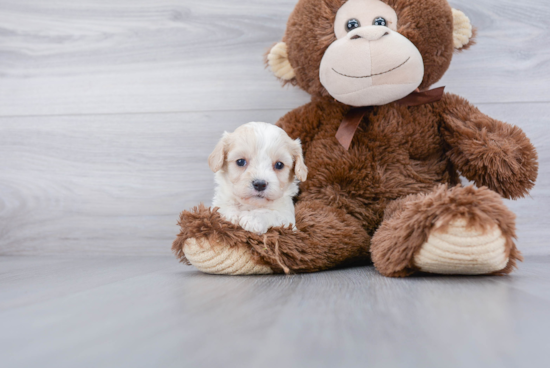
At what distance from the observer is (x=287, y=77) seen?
4.19 ft

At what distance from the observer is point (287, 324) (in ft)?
1.83

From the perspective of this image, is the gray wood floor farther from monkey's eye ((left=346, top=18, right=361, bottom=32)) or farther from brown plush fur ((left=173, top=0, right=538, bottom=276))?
monkey's eye ((left=346, top=18, right=361, bottom=32))

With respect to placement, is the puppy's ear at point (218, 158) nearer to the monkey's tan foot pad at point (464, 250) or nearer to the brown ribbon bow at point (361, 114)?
the brown ribbon bow at point (361, 114)

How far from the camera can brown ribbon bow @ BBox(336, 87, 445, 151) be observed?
3.78ft

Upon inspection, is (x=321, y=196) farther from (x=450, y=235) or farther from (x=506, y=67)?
(x=506, y=67)

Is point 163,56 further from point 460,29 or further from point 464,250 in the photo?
point 464,250

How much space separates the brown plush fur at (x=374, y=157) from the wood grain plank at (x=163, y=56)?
0.30m

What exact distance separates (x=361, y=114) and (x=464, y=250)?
51 centimetres

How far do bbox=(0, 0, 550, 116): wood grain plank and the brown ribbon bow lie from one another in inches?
12.8

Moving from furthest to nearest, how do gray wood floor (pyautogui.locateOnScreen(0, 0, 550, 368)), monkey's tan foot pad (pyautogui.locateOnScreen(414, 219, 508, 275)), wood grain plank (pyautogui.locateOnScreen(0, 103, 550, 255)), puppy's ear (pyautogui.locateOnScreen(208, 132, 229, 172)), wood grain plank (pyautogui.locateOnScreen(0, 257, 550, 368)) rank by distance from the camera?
1. wood grain plank (pyautogui.locateOnScreen(0, 103, 550, 255))
2. gray wood floor (pyautogui.locateOnScreen(0, 0, 550, 368))
3. puppy's ear (pyautogui.locateOnScreen(208, 132, 229, 172))
4. monkey's tan foot pad (pyautogui.locateOnScreen(414, 219, 508, 275))
5. wood grain plank (pyautogui.locateOnScreen(0, 257, 550, 368))

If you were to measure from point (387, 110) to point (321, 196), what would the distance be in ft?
0.97

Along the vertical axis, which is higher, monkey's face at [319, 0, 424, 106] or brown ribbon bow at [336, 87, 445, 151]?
monkey's face at [319, 0, 424, 106]

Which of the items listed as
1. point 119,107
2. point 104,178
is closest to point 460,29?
point 119,107

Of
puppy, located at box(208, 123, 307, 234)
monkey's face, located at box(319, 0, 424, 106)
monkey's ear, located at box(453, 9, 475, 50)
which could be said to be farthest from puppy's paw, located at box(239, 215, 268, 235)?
monkey's ear, located at box(453, 9, 475, 50)
